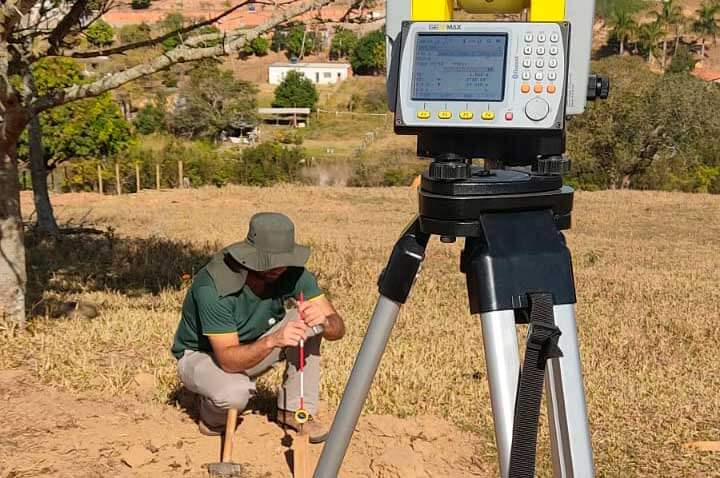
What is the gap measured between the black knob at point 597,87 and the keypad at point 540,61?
264mm

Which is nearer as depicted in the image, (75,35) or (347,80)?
(75,35)

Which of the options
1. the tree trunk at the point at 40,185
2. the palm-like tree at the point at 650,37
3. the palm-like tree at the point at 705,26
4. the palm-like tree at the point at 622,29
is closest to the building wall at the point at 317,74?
the palm-like tree at the point at 622,29

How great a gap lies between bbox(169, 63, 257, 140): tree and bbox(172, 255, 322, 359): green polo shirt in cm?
4433

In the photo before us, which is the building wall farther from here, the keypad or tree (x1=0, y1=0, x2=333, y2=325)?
the keypad

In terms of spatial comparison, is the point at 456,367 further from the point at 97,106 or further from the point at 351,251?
the point at 97,106

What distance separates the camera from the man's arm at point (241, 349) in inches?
134

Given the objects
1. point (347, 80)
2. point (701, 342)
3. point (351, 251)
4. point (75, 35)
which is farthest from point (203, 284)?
point (347, 80)

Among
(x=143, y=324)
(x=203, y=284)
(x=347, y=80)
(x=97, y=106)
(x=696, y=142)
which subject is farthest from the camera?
(x=347, y=80)

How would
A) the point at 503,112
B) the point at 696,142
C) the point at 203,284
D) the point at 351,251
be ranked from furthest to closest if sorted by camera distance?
the point at 696,142
the point at 351,251
the point at 203,284
the point at 503,112

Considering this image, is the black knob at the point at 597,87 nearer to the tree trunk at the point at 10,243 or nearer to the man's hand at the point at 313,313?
the man's hand at the point at 313,313

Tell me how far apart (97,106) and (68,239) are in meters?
17.7

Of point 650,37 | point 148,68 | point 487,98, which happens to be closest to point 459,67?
point 487,98

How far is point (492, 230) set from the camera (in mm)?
1875

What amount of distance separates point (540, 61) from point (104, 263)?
7869 millimetres
